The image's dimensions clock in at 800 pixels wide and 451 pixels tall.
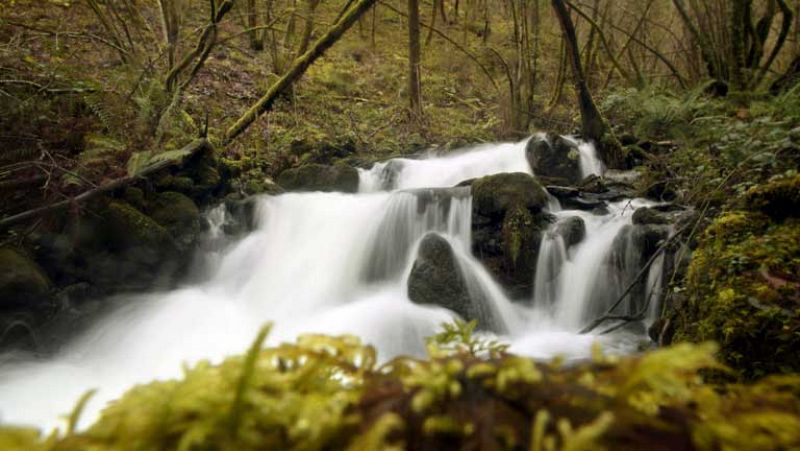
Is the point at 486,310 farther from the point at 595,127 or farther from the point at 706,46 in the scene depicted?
the point at 706,46

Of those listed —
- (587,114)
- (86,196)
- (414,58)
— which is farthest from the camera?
(414,58)

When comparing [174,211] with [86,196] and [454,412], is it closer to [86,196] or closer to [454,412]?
[86,196]

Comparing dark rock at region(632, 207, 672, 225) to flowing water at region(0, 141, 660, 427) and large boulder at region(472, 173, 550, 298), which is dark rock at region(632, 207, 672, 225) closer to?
flowing water at region(0, 141, 660, 427)

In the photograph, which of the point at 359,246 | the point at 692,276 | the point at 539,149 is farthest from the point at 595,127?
the point at 692,276

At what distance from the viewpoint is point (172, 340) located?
575cm

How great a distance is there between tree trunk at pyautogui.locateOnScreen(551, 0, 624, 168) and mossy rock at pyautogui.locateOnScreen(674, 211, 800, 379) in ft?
22.5

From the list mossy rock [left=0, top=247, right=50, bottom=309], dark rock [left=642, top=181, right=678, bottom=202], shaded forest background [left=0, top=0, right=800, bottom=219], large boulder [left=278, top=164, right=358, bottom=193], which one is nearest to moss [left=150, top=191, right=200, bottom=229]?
shaded forest background [left=0, top=0, right=800, bottom=219]

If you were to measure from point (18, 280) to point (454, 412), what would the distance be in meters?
6.43

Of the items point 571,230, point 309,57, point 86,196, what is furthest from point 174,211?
point 571,230

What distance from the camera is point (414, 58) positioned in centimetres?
1385

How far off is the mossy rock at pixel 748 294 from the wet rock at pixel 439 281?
116 inches

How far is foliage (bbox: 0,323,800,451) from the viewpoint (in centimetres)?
77

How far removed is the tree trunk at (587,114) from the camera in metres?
9.34

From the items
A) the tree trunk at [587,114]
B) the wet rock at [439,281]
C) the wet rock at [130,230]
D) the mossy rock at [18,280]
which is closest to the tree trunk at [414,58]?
the tree trunk at [587,114]
